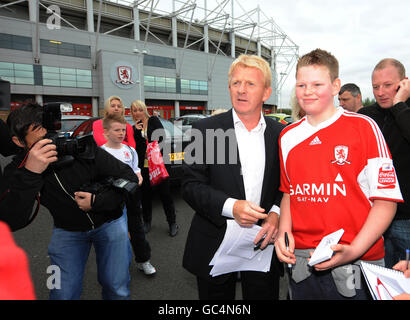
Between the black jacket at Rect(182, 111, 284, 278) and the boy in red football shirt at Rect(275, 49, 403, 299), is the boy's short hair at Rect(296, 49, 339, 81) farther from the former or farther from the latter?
the black jacket at Rect(182, 111, 284, 278)

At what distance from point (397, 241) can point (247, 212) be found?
140 cm

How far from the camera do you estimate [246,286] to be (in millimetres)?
1647

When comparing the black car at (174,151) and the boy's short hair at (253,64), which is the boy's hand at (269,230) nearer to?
the boy's short hair at (253,64)

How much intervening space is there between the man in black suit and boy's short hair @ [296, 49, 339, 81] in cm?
29

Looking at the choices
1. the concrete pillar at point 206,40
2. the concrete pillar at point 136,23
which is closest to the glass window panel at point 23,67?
the concrete pillar at point 136,23

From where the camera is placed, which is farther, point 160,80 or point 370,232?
point 160,80

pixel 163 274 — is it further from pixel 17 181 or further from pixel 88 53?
Result: pixel 88 53

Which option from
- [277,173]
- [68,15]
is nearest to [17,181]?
[277,173]

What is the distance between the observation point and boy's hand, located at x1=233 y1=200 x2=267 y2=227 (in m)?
1.26

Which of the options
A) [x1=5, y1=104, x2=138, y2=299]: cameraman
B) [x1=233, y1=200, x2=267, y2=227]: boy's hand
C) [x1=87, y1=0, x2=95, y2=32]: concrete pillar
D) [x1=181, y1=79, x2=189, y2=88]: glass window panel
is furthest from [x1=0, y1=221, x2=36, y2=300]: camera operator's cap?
[x1=181, y1=79, x2=189, y2=88]: glass window panel

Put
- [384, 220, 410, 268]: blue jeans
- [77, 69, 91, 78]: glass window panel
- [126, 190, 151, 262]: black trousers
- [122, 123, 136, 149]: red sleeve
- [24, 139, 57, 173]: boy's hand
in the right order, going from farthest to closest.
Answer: [77, 69, 91, 78]: glass window panel < [122, 123, 136, 149]: red sleeve < [126, 190, 151, 262]: black trousers < [384, 220, 410, 268]: blue jeans < [24, 139, 57, 173]: boy's hand

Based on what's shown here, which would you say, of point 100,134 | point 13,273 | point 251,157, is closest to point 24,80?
point 100,134

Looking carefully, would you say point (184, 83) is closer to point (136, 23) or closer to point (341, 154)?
point (136, 23)

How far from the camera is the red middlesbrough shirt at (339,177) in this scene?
1.15 meters
